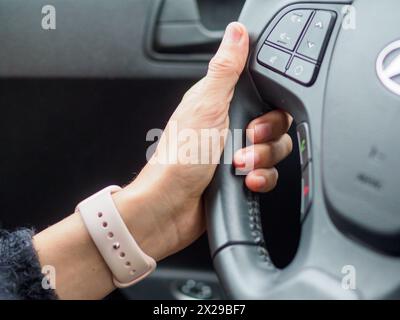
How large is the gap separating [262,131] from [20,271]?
353 millimetres

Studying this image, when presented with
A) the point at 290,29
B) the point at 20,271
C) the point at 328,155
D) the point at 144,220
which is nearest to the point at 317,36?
the point at 290,29

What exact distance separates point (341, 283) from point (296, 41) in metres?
0.27

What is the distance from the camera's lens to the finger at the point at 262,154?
745mm

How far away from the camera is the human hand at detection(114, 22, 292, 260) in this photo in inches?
30.0

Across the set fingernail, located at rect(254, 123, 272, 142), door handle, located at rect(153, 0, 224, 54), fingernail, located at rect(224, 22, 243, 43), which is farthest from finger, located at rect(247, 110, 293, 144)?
door handle, located at rect(153, 0, 224, 54)

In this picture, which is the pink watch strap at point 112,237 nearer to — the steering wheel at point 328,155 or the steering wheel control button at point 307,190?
the steering wheel at point 328,155

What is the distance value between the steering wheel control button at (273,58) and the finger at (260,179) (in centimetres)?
13

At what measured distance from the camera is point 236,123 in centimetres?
76

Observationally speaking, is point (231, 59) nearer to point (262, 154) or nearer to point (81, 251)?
point (262, 154)

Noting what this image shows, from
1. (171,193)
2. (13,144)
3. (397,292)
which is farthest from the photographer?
(13,144)

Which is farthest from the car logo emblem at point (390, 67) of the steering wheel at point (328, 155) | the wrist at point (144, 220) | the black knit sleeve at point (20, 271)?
the black knit sleeve at point (20, 271)

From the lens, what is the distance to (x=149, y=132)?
1152mm
